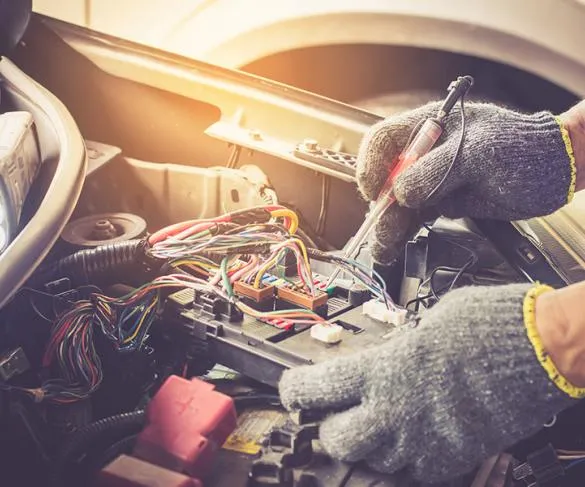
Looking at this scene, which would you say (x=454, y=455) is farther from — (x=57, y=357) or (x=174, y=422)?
(x=57, y=357)

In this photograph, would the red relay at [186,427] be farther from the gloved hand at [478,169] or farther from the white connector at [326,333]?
the gloved hand at [478,169]

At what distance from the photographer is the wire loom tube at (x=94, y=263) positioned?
954 millimetres

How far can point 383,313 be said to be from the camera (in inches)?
35.1

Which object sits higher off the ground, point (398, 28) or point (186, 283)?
point (398, 28)

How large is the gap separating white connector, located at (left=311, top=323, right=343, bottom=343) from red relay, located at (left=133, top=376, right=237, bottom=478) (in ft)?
0.55

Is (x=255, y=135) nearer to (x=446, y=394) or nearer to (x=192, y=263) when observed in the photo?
(x=192, y=263)

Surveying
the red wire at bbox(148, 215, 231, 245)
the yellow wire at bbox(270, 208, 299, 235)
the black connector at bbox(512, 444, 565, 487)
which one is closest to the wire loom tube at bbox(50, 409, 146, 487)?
the red wire at bbox(148, 215, 231, 245)

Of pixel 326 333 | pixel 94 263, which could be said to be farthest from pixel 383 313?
pixel 94 263

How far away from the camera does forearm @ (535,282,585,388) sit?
2.17 ft

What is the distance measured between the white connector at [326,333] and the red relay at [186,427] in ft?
0.55

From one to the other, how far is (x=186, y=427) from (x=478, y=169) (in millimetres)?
585

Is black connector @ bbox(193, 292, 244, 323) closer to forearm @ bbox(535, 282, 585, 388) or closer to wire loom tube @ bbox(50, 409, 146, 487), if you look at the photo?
wire loom tube @ bbox(50, 409, 146, 487)

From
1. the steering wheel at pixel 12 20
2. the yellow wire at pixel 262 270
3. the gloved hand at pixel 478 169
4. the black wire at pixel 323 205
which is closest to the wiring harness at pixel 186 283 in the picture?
the yellow wire at pixel 262 270

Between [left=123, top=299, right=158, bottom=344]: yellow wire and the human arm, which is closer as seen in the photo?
the human arm
